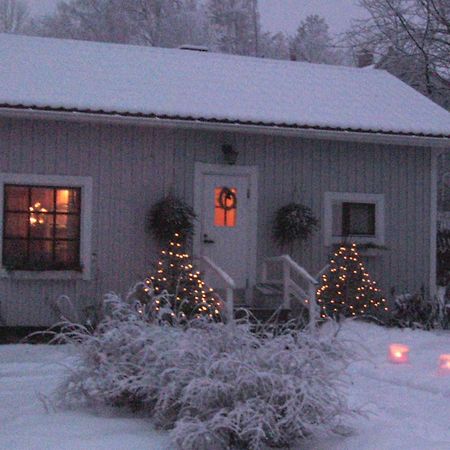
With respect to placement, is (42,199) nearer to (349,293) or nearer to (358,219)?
(349,293)

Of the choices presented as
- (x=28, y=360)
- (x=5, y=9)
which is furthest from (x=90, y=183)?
(x=5, y=9)

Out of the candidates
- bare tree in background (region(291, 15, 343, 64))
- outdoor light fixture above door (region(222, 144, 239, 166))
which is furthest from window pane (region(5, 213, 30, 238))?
bare tree in background (region(291, 15, 343, 64))

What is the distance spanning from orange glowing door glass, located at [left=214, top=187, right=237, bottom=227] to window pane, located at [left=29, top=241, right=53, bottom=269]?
247 cm

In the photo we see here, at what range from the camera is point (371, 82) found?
16.7 meters

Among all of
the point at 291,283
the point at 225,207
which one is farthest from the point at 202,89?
the point at 291,283

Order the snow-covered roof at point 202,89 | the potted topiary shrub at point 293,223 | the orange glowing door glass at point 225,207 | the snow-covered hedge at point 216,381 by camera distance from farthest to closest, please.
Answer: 1. the orange glowing door glass at point 225,207
2. the potted topiary shrub at point 293,223
3. the snow-covered roof at point 202,89
4. the snow-covered hedge at point 216,381

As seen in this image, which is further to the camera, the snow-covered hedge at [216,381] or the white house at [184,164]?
the white house at [184,164]

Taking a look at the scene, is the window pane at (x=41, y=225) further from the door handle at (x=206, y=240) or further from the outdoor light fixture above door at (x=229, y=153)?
the outdoor light fixture above door at (x=229, y=153)

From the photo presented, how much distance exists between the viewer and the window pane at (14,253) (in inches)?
488

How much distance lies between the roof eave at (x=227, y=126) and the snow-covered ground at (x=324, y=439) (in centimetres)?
301

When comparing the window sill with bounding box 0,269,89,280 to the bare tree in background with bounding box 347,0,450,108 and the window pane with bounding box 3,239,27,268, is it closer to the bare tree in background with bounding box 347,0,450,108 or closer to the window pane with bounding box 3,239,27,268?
the window pane with bounding box 3,239,27,268

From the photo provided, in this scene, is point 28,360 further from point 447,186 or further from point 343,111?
point 447,186

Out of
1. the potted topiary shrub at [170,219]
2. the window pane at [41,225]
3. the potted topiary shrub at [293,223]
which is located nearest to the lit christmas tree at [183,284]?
the potted topiary shrub at [170,219]

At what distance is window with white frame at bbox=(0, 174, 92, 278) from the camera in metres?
12.4
